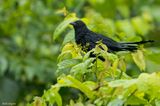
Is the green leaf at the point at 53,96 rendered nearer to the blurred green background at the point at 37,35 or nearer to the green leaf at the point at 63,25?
the green leaf at the point at 63,25

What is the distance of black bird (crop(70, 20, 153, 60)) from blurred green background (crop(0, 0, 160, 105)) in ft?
6.43

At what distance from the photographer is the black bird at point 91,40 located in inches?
82.5

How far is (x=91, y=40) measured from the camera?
2270 mm

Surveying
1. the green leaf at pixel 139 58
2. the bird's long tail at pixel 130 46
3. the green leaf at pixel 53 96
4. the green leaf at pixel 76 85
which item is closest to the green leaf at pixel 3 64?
the bird's long tail at pixel 130 46

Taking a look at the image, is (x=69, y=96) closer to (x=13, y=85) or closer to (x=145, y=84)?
(x=13, y=85)

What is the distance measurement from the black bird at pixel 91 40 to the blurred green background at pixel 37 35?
1961 millimetres

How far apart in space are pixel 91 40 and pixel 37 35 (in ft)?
9.12

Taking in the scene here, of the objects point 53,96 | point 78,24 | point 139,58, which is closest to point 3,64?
point 78,24

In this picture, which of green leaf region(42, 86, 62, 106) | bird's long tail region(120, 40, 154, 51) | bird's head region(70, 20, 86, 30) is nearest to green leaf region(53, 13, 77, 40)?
bird's head region(70, 20, 86, 30)

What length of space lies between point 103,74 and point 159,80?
7.5 inches

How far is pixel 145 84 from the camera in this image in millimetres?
1471

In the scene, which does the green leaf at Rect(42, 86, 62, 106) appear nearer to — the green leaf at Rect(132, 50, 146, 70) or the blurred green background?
the green leaf at Rect(132, 50, 146, 70)

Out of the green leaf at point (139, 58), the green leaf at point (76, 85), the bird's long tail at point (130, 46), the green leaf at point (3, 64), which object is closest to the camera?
the green leaf at point (76, 85)

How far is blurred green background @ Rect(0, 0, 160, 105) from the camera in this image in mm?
4520
